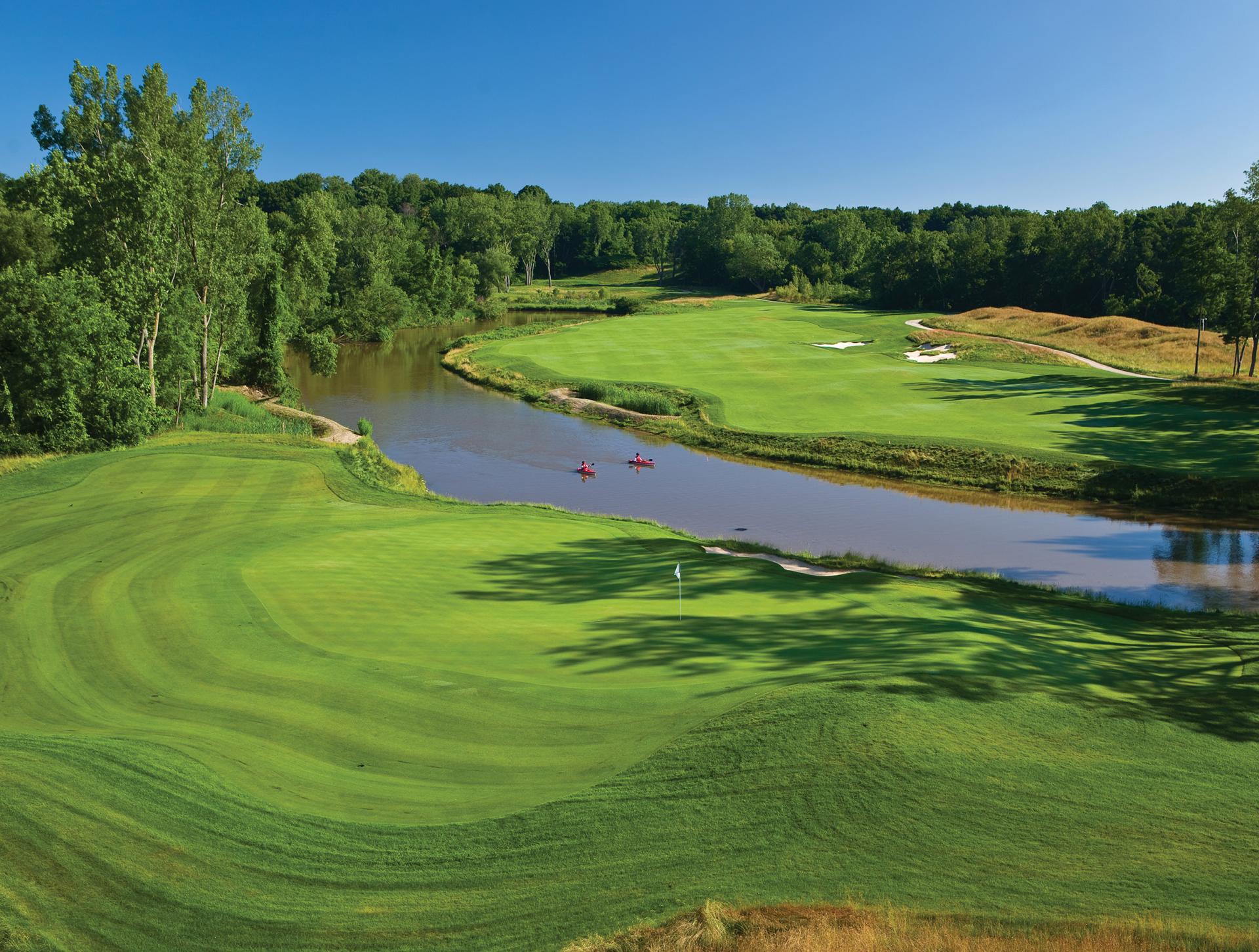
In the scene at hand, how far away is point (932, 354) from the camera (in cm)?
7088

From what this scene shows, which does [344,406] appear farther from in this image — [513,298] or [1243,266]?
[513,298]

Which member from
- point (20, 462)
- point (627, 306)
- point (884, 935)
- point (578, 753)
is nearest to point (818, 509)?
point (578, 753)

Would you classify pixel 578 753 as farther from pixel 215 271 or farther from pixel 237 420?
pixel 215 271

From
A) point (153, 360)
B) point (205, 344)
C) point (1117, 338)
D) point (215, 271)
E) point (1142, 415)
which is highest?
point (215, 271)

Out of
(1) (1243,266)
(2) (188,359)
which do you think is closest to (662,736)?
(2) (188,359)

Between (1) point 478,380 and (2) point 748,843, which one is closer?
(2) point 748,843

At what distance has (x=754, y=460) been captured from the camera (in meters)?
44.5

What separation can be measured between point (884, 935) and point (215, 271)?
4702 cm

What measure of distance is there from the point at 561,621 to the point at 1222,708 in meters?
10.8

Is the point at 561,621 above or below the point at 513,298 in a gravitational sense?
below

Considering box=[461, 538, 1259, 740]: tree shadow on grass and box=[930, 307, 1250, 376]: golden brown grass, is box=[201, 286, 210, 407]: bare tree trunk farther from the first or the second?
box=[930, 307, 1250, 376]: golden brown grass

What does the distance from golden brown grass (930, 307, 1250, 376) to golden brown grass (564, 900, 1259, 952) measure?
6090 cm

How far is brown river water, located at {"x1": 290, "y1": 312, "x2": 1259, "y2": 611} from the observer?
89.1 feet

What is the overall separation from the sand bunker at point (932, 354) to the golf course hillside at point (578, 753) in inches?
2004
